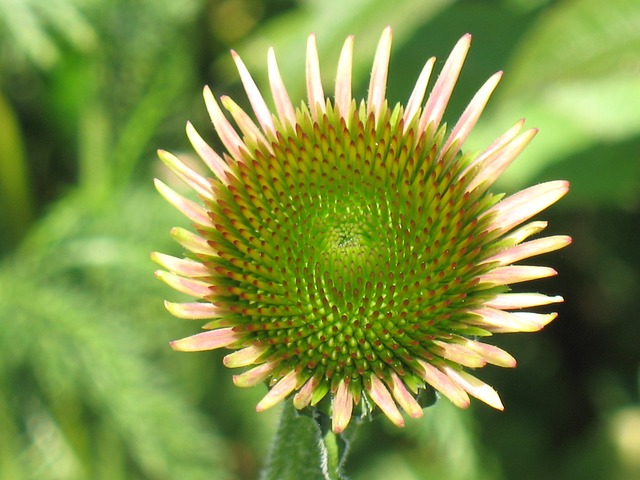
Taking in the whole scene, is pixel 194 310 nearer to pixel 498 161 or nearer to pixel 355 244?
pixel 355 244

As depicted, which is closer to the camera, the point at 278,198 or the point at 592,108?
the point at 278,198

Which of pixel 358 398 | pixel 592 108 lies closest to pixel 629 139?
pixel 592 108

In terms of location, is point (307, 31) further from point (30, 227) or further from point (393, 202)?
point (393, 202)

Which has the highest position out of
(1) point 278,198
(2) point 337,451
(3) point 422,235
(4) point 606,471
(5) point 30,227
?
(5) point 30,227

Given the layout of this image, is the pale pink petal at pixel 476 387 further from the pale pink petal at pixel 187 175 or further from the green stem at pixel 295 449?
the pale pink petal at pixel 187 175

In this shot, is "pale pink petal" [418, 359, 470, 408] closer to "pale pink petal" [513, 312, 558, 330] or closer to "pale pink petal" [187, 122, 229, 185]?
"pale pink petal" [513, 312, 558, 330]

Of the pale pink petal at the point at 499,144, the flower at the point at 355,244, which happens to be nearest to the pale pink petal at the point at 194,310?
the flower at the point at 355,244
